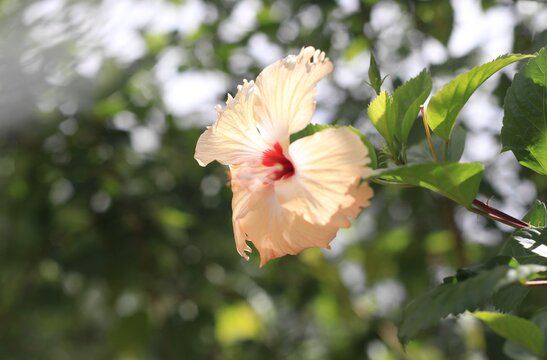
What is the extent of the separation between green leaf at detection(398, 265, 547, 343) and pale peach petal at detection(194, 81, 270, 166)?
0.41 feet

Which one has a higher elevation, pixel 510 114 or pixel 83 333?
pixel 510 114

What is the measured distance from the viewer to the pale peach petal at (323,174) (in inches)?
15.2

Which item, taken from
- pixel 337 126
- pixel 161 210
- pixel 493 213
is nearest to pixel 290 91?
pixel 337 126

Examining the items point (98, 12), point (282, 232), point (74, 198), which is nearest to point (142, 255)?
point (74, 198)

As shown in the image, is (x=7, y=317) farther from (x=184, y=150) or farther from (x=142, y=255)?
(x=184, y=150)

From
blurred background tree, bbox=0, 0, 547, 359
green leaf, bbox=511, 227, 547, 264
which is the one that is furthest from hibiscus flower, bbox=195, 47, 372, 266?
blurred background tree, bbox=0, 0, 547, 359

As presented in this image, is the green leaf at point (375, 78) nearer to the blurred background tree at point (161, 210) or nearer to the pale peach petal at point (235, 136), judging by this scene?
the pale peach petal at point (235, 136)

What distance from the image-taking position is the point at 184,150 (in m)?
1.68

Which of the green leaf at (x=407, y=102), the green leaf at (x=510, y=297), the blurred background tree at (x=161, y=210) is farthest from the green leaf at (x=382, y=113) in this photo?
the blurred background tree at (x=161, y=210)

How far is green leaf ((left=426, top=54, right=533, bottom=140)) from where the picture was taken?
0.42m

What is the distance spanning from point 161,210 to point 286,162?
3.99 ft

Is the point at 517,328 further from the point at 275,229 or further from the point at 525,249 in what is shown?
the point at 275,229

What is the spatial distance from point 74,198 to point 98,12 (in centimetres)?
37

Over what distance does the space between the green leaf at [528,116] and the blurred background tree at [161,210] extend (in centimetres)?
88
